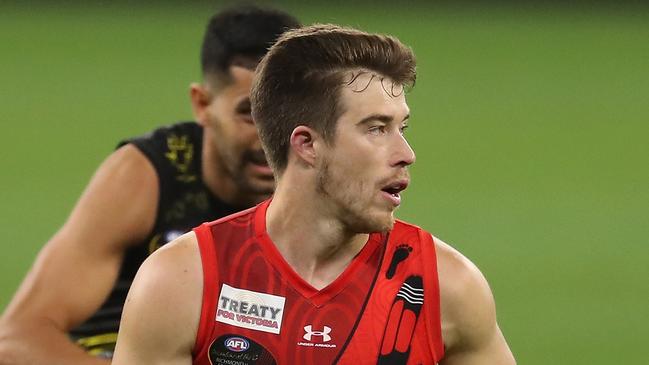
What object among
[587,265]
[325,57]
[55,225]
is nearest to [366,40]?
[325,57]

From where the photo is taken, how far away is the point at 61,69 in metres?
16.5

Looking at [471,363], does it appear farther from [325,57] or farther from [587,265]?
[587,265]

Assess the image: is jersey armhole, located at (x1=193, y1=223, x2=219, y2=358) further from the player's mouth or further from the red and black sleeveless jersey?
the player's mouth

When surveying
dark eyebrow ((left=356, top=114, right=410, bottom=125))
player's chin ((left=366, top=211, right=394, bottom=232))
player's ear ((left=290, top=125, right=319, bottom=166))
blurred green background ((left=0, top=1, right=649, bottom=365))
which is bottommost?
blurred green background ((left=0, top=1, right=649, bottom=365))

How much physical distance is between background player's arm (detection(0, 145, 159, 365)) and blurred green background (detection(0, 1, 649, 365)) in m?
3.09

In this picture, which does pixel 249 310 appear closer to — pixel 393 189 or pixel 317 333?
pixel 317 333

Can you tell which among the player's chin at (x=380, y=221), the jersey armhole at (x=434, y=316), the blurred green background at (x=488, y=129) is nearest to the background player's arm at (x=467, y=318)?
the jersey armhole at (x=434, y=316)

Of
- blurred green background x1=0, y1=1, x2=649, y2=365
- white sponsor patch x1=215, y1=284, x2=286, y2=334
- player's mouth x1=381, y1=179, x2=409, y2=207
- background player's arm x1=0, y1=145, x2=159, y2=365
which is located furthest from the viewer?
blurred green background x1=0, y1=1, x2=649, y2=365

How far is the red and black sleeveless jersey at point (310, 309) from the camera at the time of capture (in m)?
4.62

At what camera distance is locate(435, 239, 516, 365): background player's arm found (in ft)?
15.2

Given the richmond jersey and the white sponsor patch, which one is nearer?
the white sponsor patch

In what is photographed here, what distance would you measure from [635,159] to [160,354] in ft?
30.0

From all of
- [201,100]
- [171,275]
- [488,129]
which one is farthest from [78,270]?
[488,129]

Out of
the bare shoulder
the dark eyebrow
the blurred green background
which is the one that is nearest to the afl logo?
the bare shoulder
